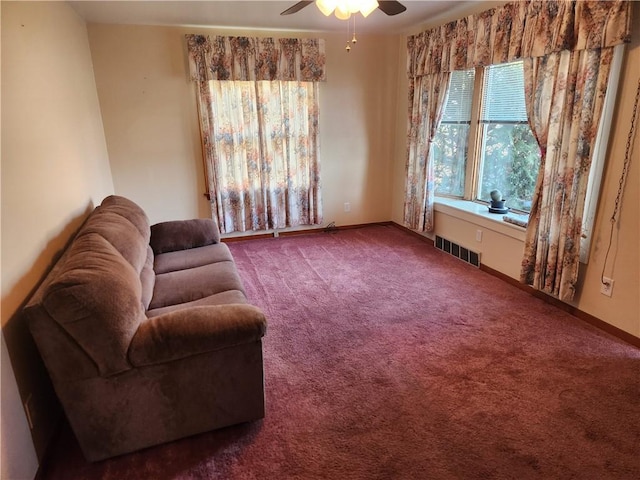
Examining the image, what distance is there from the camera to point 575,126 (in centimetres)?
266

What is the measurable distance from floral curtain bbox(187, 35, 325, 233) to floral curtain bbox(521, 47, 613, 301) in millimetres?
2410

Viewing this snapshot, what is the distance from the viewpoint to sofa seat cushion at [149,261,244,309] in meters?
2.38

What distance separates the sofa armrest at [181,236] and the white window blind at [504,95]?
9.21 feet

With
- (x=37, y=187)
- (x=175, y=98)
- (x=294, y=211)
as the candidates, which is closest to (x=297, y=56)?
(x=175, y=98)

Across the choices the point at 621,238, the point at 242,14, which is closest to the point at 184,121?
the point at 242,14

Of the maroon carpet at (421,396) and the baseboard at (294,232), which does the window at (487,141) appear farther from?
the baseboard at (294,232)

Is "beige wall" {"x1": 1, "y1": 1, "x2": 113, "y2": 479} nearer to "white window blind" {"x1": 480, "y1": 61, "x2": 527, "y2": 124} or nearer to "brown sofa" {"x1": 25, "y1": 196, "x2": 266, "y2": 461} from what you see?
"brown sofa" {"x1": 25, "y1": 196, "x2": 266, "y2": 461}

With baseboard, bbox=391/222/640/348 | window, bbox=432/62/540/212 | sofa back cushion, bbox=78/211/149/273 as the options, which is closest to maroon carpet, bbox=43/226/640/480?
baseboard, bbox=391/222/640/348

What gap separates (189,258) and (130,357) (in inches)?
57.2

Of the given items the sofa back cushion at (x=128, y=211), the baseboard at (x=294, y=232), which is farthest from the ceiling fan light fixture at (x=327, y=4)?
the baseboard at (x=294, y=232)

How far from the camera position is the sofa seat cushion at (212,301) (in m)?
2.22

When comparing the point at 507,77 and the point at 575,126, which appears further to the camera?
the point at 507,77

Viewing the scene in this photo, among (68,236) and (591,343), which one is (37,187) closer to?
(68,236)

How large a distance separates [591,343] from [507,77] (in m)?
2.35
